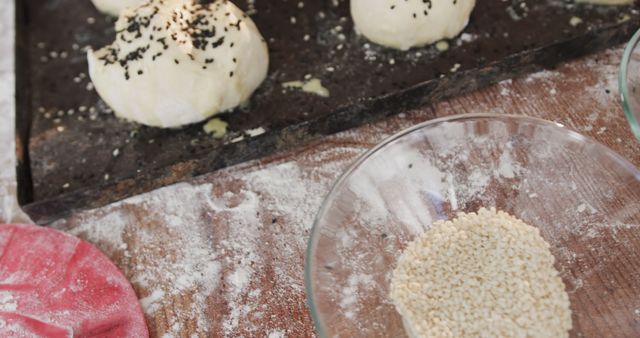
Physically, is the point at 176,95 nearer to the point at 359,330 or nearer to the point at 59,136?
the point at 59,136

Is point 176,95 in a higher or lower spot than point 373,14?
lower

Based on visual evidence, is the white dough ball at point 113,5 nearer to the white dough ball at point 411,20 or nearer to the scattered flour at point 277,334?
the white dough ball at point 411,20

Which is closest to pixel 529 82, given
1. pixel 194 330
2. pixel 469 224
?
pixel 469 224

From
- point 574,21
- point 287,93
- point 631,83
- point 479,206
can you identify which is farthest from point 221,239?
point 574,21

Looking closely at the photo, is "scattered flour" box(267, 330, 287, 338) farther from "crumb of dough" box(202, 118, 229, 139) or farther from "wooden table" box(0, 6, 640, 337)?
"crumb of dough" box(202, 118, 229, 139)

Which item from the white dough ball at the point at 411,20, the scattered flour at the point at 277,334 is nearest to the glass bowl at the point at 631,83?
the white dough ball at the point at 411,20

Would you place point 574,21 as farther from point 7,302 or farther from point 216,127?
point 7,302

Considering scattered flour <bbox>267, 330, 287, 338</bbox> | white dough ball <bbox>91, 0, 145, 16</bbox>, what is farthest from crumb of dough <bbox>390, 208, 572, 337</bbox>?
white dough ball <bbox>91, 0, 145, 16</bbox>
